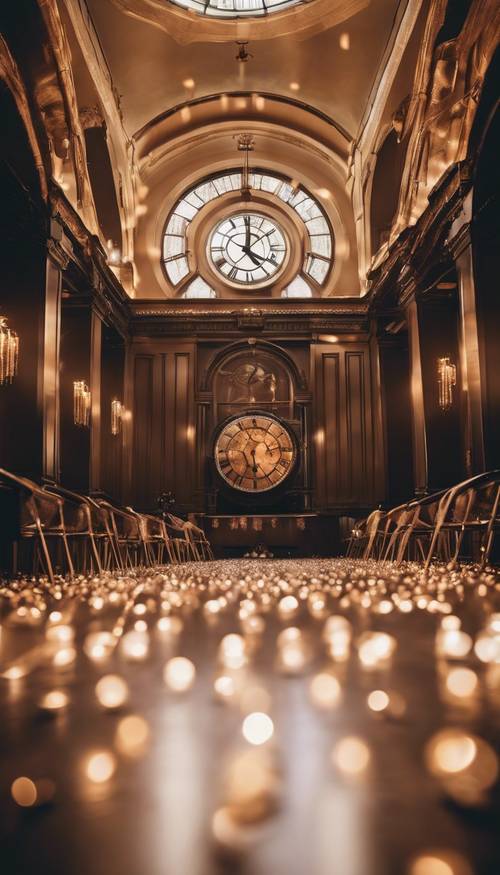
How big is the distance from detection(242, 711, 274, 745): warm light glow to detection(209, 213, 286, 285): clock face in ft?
43.9

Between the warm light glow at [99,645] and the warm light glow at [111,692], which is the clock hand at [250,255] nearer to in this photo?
the warm light glow at [99,645]

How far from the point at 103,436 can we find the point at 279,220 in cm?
562

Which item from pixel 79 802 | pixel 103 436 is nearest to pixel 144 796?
pixel 79 802

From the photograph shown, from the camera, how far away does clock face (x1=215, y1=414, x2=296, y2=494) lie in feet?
40.5

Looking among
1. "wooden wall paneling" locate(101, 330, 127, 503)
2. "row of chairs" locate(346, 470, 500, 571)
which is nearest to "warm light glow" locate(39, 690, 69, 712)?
"row of chairs" locate(346, 470, 500, 571)

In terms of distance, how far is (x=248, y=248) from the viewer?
45.2ft

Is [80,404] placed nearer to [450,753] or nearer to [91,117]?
[91,117]

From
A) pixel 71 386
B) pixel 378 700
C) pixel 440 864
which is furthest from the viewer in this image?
pixel 71 386

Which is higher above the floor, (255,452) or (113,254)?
(113,254)

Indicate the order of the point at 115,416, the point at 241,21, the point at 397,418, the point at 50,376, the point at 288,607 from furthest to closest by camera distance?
the point at 397,418 < the point at 115,416 < the point at 241,21 < the point at 50,376 < the point at 288,607

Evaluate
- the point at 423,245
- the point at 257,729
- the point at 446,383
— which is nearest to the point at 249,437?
the point at 446,383

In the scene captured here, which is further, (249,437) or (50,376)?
(249,437)

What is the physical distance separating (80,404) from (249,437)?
12.3 feet

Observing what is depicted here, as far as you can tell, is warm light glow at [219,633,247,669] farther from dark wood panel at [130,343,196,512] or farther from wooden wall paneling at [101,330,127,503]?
dark wood panel at [130,343,196,512]
